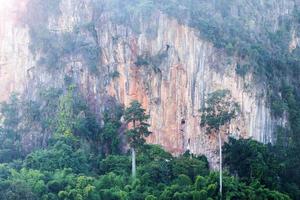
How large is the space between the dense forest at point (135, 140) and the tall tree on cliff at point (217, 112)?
0.21 feet

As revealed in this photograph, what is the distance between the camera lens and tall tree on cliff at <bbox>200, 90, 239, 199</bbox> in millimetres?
32625

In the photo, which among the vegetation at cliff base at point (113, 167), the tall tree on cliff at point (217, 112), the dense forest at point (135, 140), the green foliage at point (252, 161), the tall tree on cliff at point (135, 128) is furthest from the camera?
the tall tree on cliff at point (217, 112)

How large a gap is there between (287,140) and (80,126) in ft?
33.0

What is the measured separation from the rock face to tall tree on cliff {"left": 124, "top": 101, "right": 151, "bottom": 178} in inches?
98.2

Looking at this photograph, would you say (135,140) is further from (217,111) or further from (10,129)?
(10,129)

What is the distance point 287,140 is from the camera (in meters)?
34.9

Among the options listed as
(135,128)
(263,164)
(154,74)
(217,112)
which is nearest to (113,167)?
(135,128)

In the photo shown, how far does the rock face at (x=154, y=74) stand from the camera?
3466 centimetres

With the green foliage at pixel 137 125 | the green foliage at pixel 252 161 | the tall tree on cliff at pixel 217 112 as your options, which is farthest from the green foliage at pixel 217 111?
the green foliage at pixel 137 125

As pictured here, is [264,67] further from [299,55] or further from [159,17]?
[159,17]

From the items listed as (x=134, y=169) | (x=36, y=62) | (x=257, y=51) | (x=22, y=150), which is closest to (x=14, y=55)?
(x=36, y=62)

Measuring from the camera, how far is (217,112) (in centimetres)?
3316

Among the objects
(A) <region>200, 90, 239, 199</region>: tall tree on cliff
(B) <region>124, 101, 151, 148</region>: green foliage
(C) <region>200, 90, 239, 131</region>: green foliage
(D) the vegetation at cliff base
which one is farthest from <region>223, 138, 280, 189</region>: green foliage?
(B) <region>124, 101, 151, 148</region>: green foliage

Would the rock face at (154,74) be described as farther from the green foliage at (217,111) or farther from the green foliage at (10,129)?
the green foliage at (10,129)
